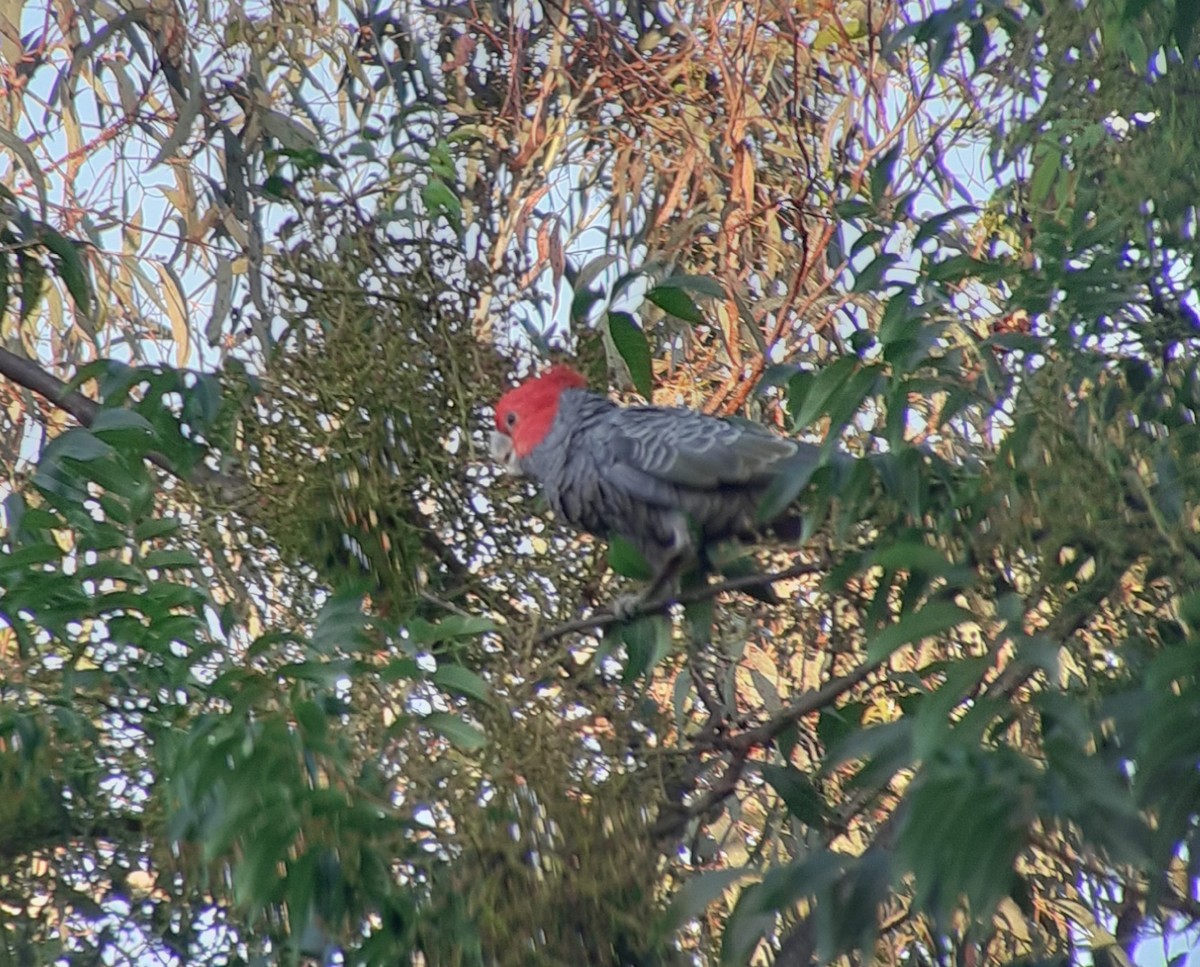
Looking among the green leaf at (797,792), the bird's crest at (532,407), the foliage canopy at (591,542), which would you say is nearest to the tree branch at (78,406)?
the foliage canopy at (591,542)

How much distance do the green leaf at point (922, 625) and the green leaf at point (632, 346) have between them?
2.04ft

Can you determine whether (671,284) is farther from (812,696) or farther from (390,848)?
(390,848)

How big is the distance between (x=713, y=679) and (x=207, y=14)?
1.18 meters

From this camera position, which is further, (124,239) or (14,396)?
(124,239)

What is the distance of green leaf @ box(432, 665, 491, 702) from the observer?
126cm

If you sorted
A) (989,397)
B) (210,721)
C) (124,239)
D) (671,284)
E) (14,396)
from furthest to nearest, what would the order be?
(124,239), (14,396), (671,284), (989,397), (210,721)

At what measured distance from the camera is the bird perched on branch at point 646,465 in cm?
163

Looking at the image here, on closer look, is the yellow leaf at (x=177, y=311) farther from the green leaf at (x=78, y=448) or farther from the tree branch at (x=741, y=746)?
the tree branch at (x=741, y=746)

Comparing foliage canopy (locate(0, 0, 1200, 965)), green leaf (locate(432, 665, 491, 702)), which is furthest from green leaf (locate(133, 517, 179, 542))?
green leaf (locate(432, 665, 491, 702))

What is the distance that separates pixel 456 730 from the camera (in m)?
1.26

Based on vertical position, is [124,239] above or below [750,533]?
above

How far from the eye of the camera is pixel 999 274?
1.26 metres

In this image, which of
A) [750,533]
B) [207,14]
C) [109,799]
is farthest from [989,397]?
[207,14]

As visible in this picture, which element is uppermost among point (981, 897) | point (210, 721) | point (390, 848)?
point (210, 721)
